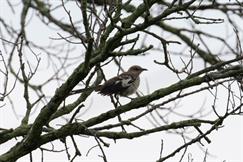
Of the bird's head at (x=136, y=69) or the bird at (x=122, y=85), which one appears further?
the bird's head at (x=136, y=69)

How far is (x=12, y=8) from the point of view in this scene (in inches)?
368

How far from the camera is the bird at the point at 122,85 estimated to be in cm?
→ 739

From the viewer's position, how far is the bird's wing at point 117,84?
739cm

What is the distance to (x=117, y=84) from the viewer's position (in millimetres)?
7758

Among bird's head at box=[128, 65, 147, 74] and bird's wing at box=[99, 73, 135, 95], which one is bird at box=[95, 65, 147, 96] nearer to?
bird's wing at box=[99, 73, 135, 95]

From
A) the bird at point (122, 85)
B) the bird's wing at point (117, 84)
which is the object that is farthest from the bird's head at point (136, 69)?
the bird's wing at point (117, 84)

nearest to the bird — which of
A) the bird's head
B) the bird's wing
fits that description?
the bird's wing

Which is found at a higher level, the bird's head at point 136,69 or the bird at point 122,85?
the bird's head at point 136,69

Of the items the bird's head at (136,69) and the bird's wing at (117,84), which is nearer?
the bird's wing at (117,84)

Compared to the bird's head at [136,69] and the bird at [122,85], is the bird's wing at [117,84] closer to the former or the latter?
the bird at [122,85]

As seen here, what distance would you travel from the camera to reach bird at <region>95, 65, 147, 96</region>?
7387mm

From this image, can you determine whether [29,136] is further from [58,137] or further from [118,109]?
[118,109]

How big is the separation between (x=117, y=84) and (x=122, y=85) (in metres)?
0.14

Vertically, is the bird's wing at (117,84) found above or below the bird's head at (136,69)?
below
